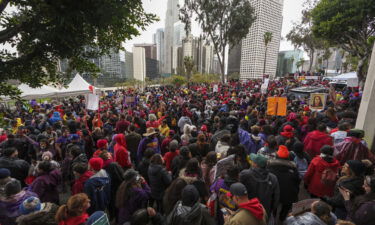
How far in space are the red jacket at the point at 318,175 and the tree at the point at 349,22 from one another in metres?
13.6

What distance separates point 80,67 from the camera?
3.79 meters

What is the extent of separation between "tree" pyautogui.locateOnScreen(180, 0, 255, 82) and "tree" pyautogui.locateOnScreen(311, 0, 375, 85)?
1181 centimetres

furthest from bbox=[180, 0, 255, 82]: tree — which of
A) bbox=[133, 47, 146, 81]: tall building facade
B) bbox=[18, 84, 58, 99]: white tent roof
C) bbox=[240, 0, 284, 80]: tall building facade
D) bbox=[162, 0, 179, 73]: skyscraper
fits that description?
bbox=[162, 0, 179, 73]: skyscraper

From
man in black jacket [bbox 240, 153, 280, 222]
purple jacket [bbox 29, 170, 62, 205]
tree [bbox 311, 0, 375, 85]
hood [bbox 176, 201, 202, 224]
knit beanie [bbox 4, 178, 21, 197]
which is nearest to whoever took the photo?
hood [bbox 176, 201, 202, 224]

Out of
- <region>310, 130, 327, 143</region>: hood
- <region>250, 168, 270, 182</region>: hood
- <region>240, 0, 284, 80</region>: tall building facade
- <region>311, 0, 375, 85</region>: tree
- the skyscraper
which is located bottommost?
<region>250, 168, 270, 182</region>: hood

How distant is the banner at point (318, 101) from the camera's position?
6.81 metres

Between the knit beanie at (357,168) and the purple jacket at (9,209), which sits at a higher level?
the knit beanie at (357,168)

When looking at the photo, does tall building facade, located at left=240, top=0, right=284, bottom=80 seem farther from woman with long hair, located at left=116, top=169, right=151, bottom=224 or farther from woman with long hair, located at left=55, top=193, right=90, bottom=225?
woman with long hair, located at left=55, top=193, right=90, bottom=225

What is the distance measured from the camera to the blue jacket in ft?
9.82

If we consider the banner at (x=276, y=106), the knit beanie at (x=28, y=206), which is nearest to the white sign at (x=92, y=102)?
the knit beanie at (x=28, y=206)

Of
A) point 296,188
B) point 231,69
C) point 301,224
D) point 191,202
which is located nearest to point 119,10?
point 191,202

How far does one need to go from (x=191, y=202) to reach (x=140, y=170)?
1822 millimetres

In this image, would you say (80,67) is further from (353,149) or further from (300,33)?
(300,33)

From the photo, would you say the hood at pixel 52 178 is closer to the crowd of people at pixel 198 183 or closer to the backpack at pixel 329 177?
the crowd of people at pixel 198 183
